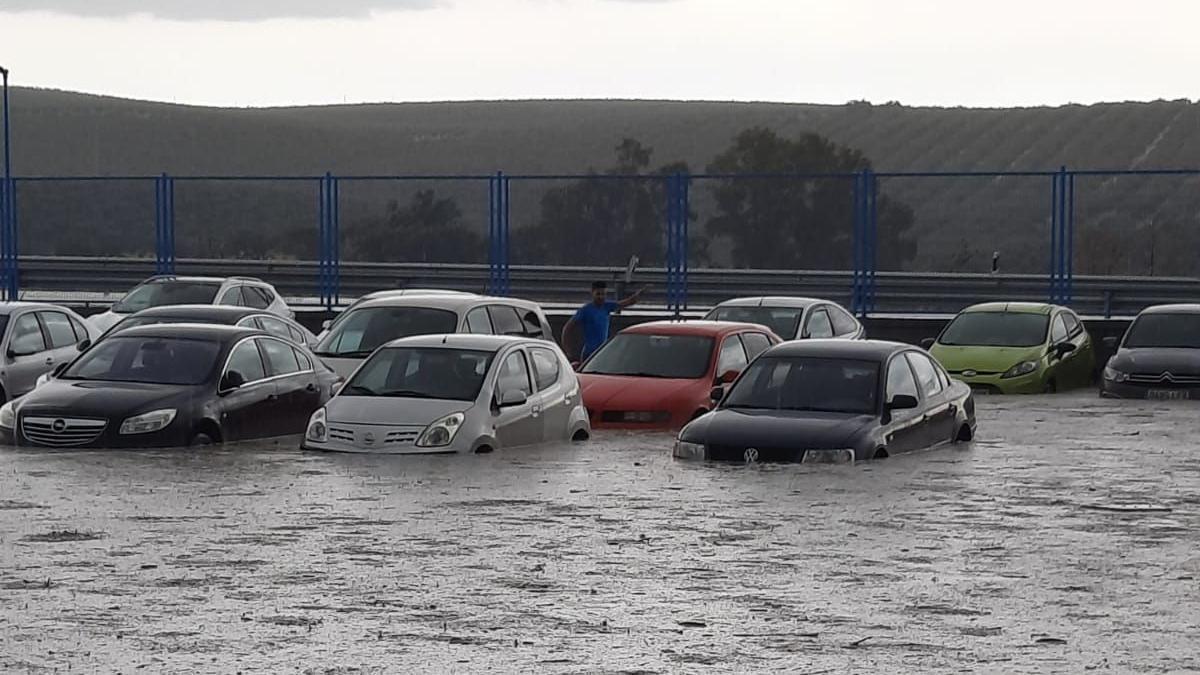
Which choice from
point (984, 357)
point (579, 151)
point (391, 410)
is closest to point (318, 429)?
point (391, 410)

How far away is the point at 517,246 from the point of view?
78188mm

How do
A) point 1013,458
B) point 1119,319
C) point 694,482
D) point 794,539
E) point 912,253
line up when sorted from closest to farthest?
point 794,539 < point 694,482 < point 1013,458 < point 1119,319 < point 912,253

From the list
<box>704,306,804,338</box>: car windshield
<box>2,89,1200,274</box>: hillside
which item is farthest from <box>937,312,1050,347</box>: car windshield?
<box>2,89,1200,274</box>: hillside

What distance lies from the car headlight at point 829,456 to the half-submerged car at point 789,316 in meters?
11.4

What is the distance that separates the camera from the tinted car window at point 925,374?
22312mm

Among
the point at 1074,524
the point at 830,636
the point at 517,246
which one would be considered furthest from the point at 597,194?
the point at 830,636

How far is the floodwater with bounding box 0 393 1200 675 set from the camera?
1151 cm

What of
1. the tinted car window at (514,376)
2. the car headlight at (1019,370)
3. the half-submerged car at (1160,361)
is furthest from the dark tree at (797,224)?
the tinted car window at (514,376)

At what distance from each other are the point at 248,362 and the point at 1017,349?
13000 millimetres

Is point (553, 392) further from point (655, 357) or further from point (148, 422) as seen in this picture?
point (148, 422)

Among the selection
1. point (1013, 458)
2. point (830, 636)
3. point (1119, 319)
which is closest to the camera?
point (830, 636)

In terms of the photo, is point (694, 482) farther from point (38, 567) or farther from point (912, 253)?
point (912, 253)

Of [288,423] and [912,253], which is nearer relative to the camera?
[288,423]

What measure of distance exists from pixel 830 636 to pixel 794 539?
4.00 metres
